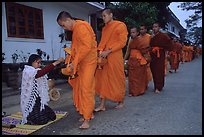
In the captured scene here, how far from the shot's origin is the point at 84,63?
436cm

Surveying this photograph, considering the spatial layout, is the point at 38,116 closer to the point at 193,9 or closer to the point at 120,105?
the point at 120,105

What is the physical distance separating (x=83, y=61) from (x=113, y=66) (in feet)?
3.43

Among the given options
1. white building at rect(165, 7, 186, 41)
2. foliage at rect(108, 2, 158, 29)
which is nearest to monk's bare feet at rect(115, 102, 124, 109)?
foliage at rect(108, 2, 158, 29)

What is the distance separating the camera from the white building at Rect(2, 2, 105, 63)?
26.2 ft

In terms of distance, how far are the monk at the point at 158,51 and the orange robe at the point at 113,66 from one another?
78.6 inches

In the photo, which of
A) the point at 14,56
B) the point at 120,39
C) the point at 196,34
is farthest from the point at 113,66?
the point at 196,34

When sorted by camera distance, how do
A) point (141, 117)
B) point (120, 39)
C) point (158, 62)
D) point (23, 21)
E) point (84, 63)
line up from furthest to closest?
1. point (23, 21)
2. point (158, 62)
3. point (120, 39)
4. point (141, 117)
5. point (84, 63)

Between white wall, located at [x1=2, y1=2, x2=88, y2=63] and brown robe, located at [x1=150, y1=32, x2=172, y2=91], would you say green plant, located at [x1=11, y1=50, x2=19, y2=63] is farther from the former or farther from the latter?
brown robe, located at [x1=150, y1=32, x2=172, y2=91]

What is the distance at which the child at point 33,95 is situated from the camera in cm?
432

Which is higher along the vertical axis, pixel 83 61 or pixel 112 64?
pixel 83 61

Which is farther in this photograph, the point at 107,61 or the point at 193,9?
the point at 193,9

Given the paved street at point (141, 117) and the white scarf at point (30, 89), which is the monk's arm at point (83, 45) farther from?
the paved street at point (141, 117)

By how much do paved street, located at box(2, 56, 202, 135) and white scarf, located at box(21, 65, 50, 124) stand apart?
0.42 m

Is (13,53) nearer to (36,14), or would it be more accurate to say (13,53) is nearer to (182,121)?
(36,14)
